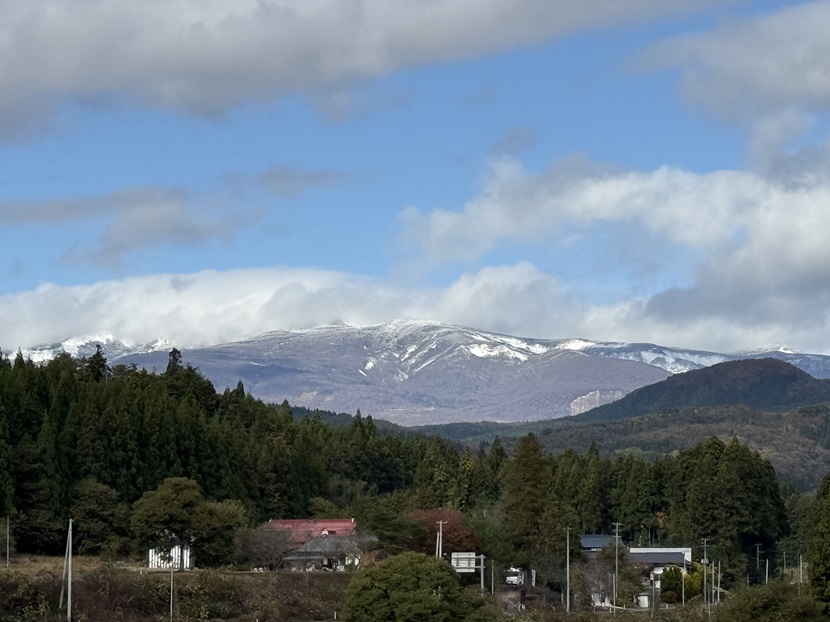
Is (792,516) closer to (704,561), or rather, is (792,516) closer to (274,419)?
(704,561)

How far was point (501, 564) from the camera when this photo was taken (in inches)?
4016

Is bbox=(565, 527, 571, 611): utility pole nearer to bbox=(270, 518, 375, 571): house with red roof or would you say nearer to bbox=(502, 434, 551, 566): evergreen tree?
bbox=(502, 434, 551, 566): evergreen tree

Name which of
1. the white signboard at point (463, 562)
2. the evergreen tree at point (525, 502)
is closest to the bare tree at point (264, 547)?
the white signboard at point (463, 562)

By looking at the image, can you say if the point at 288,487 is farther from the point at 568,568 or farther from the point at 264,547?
the point at 568,568

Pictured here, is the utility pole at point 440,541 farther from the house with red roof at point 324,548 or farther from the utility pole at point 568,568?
the utility pole at point 568,568

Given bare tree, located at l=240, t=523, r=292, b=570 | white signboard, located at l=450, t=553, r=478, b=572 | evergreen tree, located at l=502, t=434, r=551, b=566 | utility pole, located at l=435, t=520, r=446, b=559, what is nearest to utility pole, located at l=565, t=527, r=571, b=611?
evergreen tree, located at l=502, t=434, r=551, b=566

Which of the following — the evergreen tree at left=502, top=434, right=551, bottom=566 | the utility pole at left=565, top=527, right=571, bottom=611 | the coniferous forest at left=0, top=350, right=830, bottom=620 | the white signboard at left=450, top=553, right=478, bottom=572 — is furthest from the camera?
the evergreen tree at left=502, top=434, right=551, bottom=566

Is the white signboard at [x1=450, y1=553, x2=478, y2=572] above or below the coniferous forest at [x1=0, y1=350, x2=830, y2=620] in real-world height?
below

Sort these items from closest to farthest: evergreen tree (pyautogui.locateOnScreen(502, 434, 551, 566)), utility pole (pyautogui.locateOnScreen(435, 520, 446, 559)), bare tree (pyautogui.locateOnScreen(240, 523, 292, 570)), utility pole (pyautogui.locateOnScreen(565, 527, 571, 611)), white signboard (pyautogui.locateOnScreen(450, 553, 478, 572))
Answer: utility pole (pyautogui.locateOnScreen(435, 520, 446, 559))
bare tree (pyautogui.locateOnScreen(240, 523, 292, 570))
utility pole (pyautogui.locateOnScreen(565, 527, 571, 611))
white signboard (pyautogui.locateOnScreen(450, 553, 478, 572))
evergreen tree (pyautogui.locateOnScreen(502, 434, 551, 566))

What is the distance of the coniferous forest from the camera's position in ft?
299

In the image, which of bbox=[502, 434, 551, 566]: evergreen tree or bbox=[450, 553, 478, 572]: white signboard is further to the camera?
bbox=[502, 434, 551, 566]: evergreen tree

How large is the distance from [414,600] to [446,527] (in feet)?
89.4

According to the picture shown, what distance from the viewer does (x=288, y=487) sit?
118 metres

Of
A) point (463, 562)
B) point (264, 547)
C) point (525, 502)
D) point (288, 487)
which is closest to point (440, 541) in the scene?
point (463, 562)
